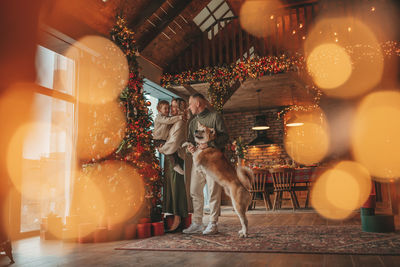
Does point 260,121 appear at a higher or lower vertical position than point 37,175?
higher

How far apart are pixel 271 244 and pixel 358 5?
6392 mm

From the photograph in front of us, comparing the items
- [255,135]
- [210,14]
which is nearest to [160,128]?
[210,14]

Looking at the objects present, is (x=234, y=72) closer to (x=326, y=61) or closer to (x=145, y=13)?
(x=326, y=61)

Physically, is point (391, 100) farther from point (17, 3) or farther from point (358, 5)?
point (17, 3)

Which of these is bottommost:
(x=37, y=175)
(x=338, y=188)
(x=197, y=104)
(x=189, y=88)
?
(x=338, y=188)

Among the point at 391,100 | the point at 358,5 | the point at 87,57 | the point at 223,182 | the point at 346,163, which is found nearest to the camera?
the point at 223,182

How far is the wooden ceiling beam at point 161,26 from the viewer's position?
6.53 m

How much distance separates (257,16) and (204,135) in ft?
18.1

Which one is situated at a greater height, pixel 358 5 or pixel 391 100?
pixel 358 5

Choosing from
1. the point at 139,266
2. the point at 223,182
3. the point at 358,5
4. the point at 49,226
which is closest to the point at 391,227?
the point at 223,182

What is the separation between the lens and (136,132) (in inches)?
153

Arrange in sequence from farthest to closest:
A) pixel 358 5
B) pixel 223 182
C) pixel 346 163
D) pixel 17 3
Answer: pixel 346 163 → pixel 358 5 → pixel 223 182 → pixel 17 3

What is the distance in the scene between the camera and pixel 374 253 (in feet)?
7.65

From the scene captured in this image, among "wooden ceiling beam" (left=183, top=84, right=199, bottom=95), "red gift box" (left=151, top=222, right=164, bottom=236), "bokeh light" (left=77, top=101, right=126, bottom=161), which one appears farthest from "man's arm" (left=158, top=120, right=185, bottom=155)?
"wooden ceiling beam" (left=183, top=84, right=199, bottom=95)
